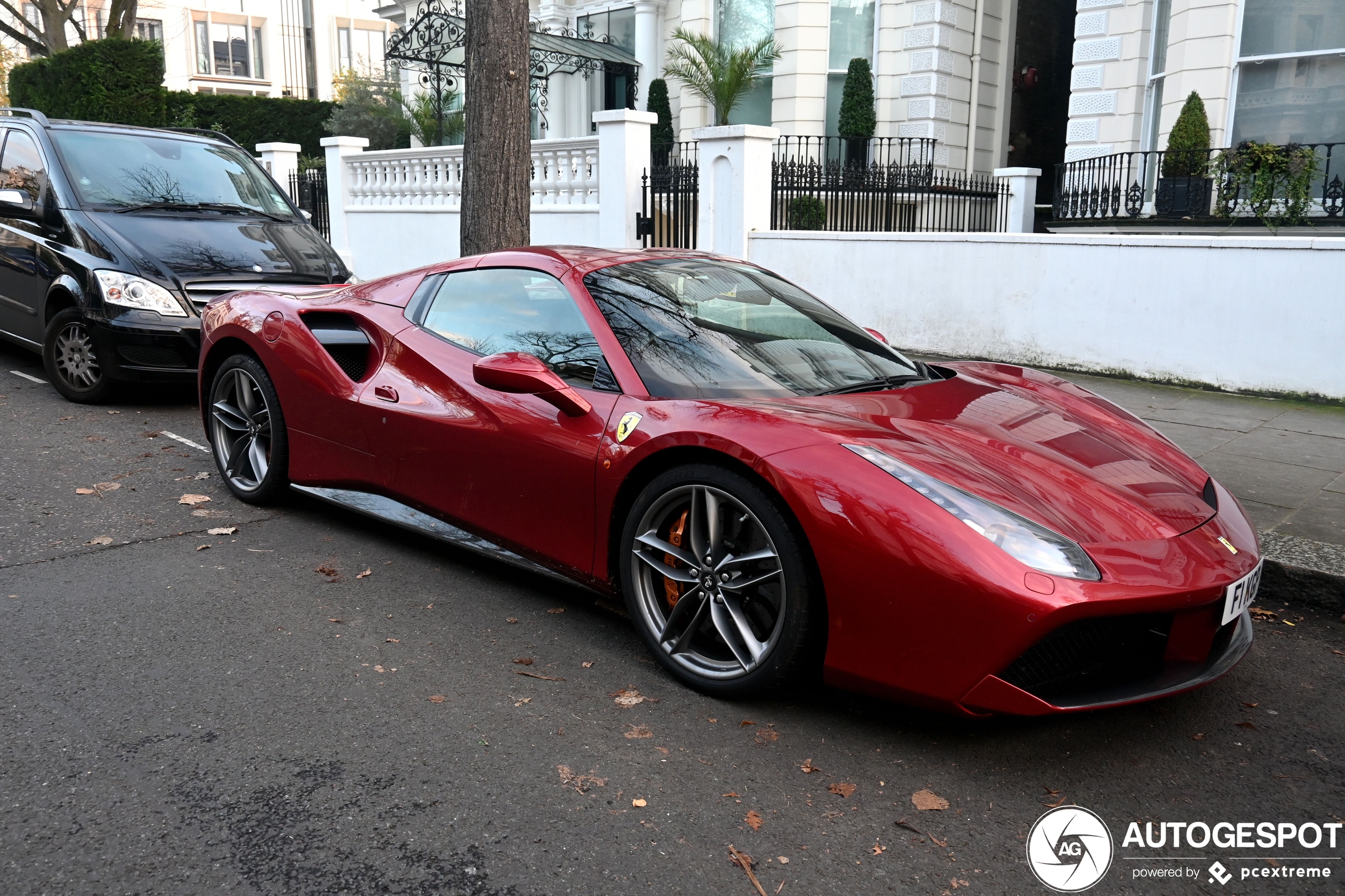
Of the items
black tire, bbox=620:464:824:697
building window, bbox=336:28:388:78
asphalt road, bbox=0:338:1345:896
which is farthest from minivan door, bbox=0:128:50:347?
building window, bbox=336:28:388:78

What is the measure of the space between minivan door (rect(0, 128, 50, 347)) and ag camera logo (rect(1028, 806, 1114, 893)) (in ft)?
24.6

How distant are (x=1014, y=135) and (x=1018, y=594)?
18201mm

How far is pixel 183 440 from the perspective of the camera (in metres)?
6.73

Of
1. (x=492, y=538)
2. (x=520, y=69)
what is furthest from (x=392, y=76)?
(x=492, y=538)

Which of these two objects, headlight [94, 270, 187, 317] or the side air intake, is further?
headlight [94, 270, 187, 317]

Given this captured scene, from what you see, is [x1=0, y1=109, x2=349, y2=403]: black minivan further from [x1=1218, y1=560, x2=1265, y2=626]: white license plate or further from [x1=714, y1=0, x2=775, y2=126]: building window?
[x1=714, y1=0, x2=775, y2=126]: building window

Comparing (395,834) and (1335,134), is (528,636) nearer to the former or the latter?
(395,834)

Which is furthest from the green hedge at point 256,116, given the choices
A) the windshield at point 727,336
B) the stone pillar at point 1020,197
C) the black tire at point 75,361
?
the windshield at point 727,336

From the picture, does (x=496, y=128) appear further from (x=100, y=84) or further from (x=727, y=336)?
(x=100, y=84)

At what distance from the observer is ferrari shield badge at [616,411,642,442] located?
3539 mm

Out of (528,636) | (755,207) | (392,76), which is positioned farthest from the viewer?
(392,76)

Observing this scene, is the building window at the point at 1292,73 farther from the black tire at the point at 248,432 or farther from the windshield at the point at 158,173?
the black tire at the point at 248,432

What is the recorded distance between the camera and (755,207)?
11539 millimetres

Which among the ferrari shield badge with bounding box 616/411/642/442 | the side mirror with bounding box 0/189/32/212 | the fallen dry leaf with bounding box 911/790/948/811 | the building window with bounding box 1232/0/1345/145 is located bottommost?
the fallen dry leaf with bounding box 911/790/948/811
